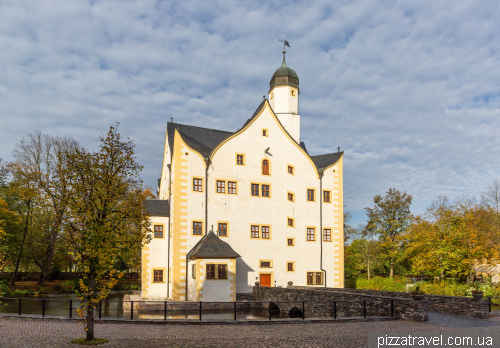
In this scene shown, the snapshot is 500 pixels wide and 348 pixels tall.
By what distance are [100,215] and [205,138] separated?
22300 mm

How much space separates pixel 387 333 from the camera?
12.8 meters

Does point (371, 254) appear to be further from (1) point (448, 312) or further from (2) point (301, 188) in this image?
(1) point (448, 312)

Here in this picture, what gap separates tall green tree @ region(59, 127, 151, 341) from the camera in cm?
1197

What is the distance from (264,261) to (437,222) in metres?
17.1

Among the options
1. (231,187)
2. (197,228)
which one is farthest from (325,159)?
(197,228)

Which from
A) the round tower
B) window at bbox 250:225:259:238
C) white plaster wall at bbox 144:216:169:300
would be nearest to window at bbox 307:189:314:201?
window at bbox 250:225:259:238

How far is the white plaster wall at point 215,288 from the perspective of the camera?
26.0 meters

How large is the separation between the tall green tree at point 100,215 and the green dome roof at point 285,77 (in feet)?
92.1

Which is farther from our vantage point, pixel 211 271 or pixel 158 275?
pixel 158 275

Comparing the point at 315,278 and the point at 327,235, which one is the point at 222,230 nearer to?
the point at 315,278

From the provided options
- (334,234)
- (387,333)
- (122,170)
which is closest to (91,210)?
(122,170)

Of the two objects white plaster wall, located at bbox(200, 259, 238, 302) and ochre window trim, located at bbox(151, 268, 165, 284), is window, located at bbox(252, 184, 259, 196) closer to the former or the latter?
white plaster wall, located at bbox(200, 259, 238, 302)

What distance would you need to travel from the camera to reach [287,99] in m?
39.0

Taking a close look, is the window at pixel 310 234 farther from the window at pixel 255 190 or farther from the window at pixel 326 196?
the window at pixel 255 190
